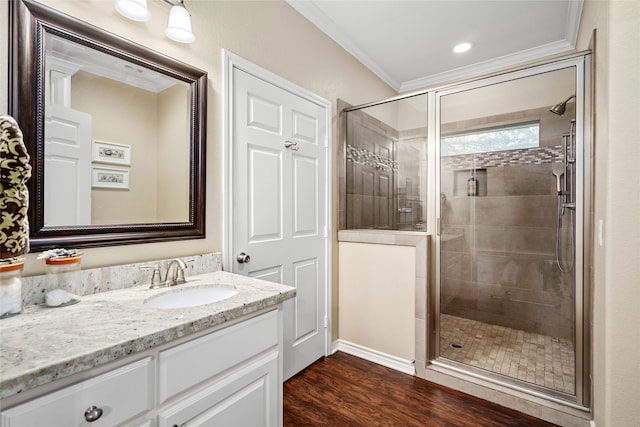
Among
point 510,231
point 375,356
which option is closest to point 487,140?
point 510,231

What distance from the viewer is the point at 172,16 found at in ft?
4.40

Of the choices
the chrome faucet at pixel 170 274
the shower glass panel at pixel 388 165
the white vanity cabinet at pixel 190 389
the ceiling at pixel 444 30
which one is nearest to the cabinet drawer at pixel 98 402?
the white vanity cabinet at pixel 190 389

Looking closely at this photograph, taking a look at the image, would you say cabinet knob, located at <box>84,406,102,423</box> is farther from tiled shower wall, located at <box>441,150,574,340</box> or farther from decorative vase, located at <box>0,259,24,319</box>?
tiled shower wall, located at <box>441,150,574,340</box>

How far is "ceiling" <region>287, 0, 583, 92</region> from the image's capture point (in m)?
2.18

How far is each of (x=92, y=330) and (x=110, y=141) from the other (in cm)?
80

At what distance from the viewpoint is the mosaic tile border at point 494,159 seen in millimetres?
2105

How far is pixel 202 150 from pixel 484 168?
2026mm

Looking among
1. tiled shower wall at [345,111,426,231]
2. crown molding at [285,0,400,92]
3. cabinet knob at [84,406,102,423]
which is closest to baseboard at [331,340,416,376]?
tiled shower wall at [345,111,426,231]

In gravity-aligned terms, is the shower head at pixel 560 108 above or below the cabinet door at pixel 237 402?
above

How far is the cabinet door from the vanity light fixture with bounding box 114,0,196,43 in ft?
4.83

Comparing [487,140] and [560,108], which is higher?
[560,108]

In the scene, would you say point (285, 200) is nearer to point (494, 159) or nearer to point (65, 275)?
point (65, 275)

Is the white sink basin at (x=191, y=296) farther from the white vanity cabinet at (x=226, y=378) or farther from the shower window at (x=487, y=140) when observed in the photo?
the shower window at (x=487, y=140)

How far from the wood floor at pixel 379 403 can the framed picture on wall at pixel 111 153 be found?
1.62m
